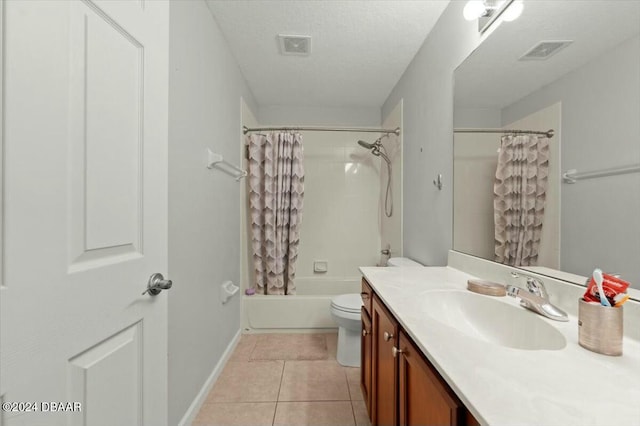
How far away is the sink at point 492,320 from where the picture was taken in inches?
30.3

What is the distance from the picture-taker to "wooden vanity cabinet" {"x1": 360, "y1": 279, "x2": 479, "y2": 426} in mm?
573

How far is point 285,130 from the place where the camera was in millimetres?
2602

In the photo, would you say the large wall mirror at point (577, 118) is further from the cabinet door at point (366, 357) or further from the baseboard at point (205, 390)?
the baseboard at point (205, 390)

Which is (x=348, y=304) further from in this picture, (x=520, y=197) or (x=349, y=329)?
(x=520, y=197)

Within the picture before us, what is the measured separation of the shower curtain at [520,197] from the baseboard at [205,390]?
171 cm

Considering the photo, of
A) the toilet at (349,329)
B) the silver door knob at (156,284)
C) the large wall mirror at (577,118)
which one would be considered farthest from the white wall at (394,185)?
the silver door knob at (156,284)

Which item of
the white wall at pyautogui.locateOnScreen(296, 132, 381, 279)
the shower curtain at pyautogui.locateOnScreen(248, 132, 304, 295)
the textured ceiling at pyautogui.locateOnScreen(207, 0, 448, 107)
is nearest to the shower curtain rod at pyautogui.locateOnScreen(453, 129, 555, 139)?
the textured ceiling at pyautogui.locateOnScreen(207, 0, 448, 107)

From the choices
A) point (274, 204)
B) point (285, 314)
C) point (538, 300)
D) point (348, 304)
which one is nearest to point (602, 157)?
point (538, 300)

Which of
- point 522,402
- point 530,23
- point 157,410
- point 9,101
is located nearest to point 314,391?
point 157,410

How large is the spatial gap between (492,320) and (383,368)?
44 cm

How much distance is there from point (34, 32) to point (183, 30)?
103 centimetres

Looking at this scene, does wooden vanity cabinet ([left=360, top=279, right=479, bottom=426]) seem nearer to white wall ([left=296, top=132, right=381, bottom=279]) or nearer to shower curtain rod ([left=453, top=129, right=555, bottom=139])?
shower curtain rod ([left=453, top=129, right=555, bottom=139])

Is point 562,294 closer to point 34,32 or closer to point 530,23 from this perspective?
point 530,23

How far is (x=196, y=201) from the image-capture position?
1.51 m
